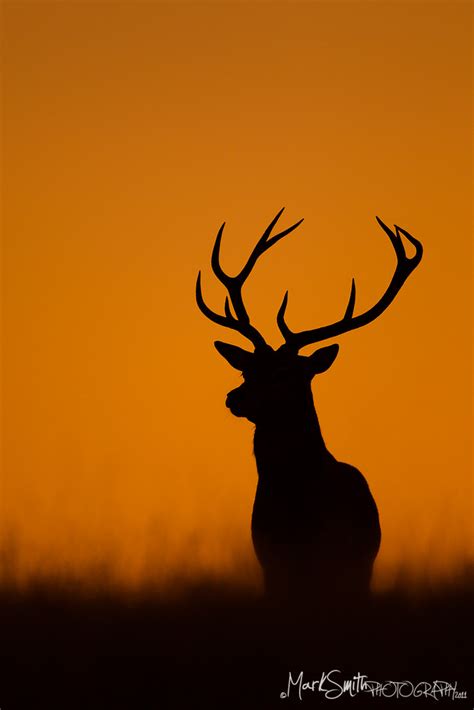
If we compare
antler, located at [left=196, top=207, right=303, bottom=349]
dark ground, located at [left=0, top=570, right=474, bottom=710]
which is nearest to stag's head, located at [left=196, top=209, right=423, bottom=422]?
antler, located at [left=196, top=207, right=303, bottom=349]

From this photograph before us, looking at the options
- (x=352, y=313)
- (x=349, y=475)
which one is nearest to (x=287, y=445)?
(x=349, y=475)

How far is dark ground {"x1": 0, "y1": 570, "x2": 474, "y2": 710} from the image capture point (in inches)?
275

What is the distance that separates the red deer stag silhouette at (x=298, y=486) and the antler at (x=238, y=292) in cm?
25

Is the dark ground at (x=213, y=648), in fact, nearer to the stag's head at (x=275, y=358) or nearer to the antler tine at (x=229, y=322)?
the stag's head at (x=275, y=358)

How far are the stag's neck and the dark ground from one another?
3.58ft

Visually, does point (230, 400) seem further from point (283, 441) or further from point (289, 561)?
point (289, 561)

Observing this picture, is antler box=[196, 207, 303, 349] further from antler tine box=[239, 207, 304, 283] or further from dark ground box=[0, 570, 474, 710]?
dark ground box=[0, 570, 474, 710]

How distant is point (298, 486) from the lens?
9.09 metres

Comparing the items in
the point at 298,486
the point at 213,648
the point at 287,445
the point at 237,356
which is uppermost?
the point at 237,356

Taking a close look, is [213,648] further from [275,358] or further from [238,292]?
[238,292]

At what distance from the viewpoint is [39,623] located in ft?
26.1

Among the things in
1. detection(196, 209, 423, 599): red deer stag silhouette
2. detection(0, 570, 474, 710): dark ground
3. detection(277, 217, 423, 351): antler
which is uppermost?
detection(277, 217, 423, 351): antler

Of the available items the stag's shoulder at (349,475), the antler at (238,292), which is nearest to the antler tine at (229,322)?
the antler at (238,292)

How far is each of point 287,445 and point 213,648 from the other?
84.2 inches
